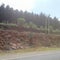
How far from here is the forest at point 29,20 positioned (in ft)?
187

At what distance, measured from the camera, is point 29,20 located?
80812 mm

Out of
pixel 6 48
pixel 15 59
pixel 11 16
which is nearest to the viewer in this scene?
pixel 15 59

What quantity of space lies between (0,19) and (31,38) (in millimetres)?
24698

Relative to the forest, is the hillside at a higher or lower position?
lower

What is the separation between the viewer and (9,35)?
3356cm

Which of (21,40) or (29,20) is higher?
(29,20)

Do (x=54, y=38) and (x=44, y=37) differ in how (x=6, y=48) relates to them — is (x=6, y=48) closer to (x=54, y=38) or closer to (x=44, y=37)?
(x=44, y=37)

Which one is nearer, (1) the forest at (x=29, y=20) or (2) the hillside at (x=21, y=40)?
(2) the hillside at (x=21, y=40)

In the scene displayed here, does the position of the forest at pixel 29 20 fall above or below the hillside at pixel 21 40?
above

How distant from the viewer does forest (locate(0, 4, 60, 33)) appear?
187 ft

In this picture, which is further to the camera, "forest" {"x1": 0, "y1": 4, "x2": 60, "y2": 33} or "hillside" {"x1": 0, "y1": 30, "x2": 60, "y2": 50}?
"forest" {"x1": 0, "y1": 4, "x2": 60, "y2": 33}

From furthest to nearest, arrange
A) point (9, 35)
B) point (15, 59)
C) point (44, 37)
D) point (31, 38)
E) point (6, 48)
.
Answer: point (44, 37) < point (31, 38) < point (9, 35) < point (6, 48) < point (15, 59)

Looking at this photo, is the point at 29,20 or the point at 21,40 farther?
the point at 29,20

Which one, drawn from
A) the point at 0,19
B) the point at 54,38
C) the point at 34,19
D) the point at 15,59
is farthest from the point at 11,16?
the point at 15,59
